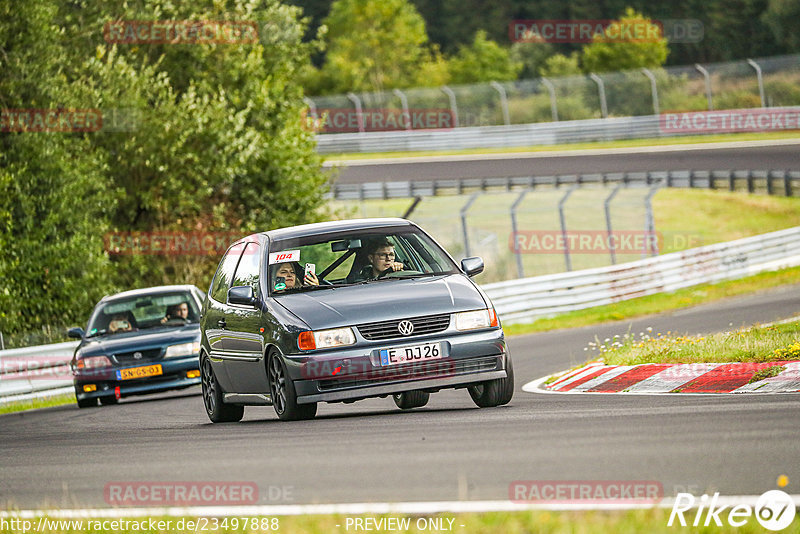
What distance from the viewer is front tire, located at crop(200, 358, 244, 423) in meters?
11.6

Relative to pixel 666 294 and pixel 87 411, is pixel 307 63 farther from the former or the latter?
pixel 87 411

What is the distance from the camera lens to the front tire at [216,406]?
37.9ft

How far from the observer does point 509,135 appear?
2189 inches

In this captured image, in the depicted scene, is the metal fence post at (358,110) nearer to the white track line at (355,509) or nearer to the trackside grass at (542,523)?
the white track line at (355,509)

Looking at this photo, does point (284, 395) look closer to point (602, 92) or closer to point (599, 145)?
point (602, 92)

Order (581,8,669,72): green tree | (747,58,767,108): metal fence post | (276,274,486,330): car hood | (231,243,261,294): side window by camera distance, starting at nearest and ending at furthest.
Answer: (276,274,486,330): car hood → (231,243,261,294): side window → (747,58,767,108): metal fence post → (581,8,669,72): green tree

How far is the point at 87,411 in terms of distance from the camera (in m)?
15.7

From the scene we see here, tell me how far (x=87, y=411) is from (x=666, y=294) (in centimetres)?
1496

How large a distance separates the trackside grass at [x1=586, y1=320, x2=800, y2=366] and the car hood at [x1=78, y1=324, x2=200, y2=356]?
5.45 m

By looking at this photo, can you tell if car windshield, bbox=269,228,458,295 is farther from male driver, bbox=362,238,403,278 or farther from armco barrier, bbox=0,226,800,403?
armco barrier, bbox=0,226,800,403

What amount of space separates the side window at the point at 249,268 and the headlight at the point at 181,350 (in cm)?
499

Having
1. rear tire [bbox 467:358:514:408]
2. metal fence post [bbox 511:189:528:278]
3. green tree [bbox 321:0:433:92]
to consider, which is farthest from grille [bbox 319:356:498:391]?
green tree [bbox 321:0:433:92]

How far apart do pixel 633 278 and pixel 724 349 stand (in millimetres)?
15226

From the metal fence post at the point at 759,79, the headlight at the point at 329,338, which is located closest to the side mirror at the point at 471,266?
the headlight at the point at 329,338
